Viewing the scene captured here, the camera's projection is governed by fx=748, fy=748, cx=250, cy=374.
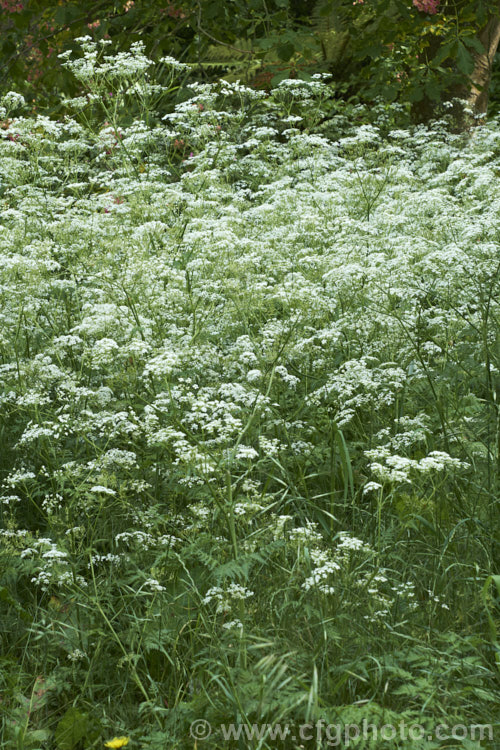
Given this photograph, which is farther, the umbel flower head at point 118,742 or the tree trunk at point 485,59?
the tree trunk at point 485,59

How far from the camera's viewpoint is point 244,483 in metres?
2.74

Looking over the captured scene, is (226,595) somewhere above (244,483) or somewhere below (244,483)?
below

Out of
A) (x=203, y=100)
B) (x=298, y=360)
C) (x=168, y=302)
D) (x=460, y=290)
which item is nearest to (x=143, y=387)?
(x=168, y=302)

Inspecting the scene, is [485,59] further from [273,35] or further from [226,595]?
[226,595]

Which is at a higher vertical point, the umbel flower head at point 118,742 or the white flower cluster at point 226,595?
the white flower cluster at point 226,595

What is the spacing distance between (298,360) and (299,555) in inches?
68.1

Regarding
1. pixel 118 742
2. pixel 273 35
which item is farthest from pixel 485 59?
pixel 118 742

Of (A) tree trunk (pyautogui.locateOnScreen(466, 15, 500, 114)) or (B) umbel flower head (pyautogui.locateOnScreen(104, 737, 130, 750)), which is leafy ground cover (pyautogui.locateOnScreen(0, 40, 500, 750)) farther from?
(A) tree trunk (pyautogui.locateOnScreen(466, 15, 500, 114))

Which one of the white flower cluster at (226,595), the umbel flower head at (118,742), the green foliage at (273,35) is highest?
the green foliage at (273,35)

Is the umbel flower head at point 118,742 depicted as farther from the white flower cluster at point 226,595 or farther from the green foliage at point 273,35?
the green foliage at point 273,35

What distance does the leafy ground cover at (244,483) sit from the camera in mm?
2227

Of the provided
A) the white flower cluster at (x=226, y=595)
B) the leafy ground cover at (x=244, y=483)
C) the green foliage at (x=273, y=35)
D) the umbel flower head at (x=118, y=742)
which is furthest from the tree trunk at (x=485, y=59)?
the umbel flower head at (x=118, y=742)

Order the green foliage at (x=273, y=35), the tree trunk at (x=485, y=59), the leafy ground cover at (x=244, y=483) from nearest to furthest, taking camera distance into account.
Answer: the leafy ground cover at (x=244, y=483), the green foliage at (x=273, y=35), the tree trunk at (x=485, y=59)

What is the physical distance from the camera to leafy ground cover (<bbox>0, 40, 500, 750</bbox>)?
2.23 metres
